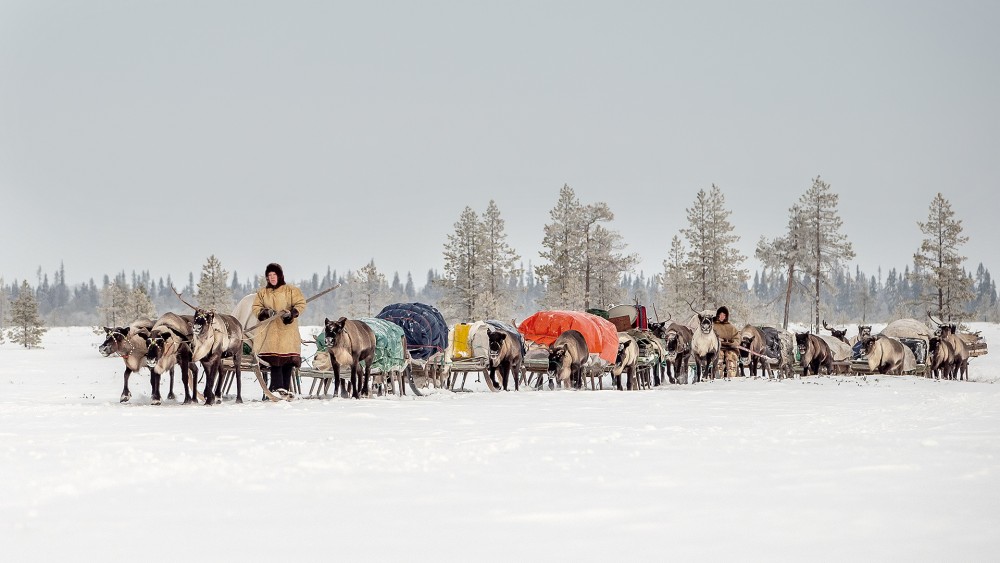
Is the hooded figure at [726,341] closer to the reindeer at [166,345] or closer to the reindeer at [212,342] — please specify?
the reindeer at [212,342]

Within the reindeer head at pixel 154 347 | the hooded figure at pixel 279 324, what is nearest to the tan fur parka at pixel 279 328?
the hooded figure at pixel 279 324

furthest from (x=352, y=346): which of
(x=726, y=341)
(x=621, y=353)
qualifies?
(x=726, y=341)

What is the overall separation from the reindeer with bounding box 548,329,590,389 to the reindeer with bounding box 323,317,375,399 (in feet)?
19.7

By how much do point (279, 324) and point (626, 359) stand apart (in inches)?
443

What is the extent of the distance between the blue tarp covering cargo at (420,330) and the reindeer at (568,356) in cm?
285

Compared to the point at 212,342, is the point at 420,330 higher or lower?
higher

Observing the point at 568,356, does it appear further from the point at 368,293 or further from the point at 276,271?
the point at 368,293

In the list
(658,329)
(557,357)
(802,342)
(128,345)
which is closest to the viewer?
(128,345)

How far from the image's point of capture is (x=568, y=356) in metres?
A: 23.6

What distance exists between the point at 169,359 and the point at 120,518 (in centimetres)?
1057

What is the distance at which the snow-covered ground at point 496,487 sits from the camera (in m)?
5.63

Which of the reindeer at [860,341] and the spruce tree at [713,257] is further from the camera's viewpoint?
the spruce tree at [713,257]

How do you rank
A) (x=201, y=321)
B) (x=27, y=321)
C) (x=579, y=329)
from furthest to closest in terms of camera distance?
(x=27, y=321)
(x=579, y=329)
(x=201, y=321)

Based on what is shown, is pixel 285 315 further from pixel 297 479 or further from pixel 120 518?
pixel 120 518
